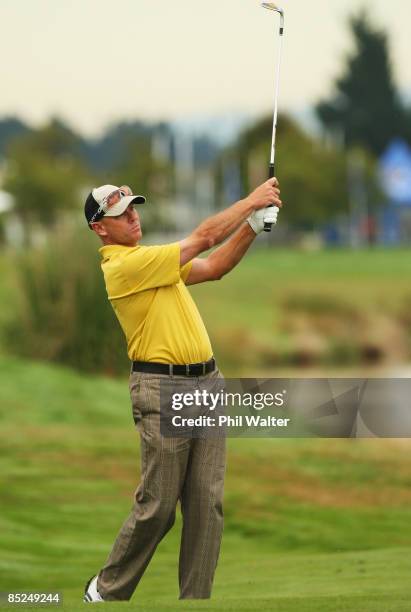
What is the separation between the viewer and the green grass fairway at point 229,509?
7590mm

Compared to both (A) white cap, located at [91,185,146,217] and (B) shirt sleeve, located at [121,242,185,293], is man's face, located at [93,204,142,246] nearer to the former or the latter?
(A) white cap, located at [91,185,146,217]

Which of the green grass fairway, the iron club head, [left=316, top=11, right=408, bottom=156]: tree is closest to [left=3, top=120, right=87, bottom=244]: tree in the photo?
[left=316, top=11, right=408, bottom=156]: tree

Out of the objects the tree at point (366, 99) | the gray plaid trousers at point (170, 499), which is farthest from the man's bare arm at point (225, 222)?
the tree at point (366, 99)

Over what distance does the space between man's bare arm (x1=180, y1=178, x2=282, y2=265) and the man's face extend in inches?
9.6

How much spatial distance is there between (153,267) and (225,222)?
1.12 feet

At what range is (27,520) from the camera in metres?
12.2

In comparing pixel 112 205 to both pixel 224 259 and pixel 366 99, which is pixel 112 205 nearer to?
pixel 224 259

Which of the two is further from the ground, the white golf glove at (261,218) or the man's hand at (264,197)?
the man's hand at (264,197)

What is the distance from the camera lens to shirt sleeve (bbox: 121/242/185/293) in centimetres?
612

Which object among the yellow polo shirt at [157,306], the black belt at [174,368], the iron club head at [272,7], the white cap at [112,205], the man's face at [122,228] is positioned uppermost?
the iron club head at [272,7]

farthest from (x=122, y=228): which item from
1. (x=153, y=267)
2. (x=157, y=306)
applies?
(x=157, y=306)

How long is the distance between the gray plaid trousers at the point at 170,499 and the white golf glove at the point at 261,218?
630 mm

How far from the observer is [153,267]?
241 inches

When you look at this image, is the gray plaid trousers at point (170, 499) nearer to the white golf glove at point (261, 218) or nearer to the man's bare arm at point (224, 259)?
the man's bare arm at point (224, 259)
